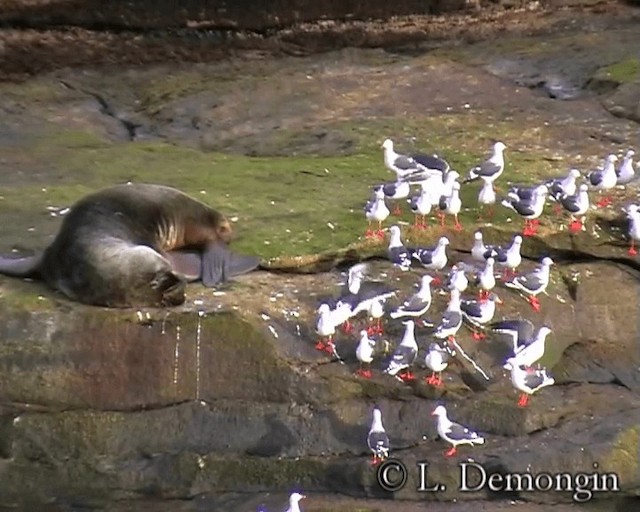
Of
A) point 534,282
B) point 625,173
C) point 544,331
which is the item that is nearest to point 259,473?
point 544,331

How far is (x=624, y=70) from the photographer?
9.09 metres

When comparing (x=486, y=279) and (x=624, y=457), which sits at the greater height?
(x=486, y=279)

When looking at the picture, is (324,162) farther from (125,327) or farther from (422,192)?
(125,327)

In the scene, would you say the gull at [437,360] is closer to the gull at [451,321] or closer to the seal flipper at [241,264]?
the gull at [451,321]

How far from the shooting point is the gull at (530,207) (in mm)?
6039

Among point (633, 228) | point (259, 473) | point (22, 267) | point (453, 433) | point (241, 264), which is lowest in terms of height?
point (259, 473)

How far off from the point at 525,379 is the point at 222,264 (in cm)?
136

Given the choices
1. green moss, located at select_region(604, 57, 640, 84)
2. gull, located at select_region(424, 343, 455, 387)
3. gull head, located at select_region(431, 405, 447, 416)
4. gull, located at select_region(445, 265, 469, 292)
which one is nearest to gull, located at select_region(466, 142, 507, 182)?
gull, located at select_region(445, 265, 469, 292)

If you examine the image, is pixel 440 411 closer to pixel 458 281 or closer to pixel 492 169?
pixel 458 281

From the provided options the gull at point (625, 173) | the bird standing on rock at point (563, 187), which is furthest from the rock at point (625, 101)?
the bird standing on rock at point (563, 187)

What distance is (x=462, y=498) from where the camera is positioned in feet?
16.9

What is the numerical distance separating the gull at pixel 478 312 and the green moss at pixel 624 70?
378 cm

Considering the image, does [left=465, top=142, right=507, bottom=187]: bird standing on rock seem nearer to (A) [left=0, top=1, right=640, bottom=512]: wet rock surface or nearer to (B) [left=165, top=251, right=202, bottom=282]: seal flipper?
(A) [left=0, top=1, right=640, bottom=512]: wet rock surface
